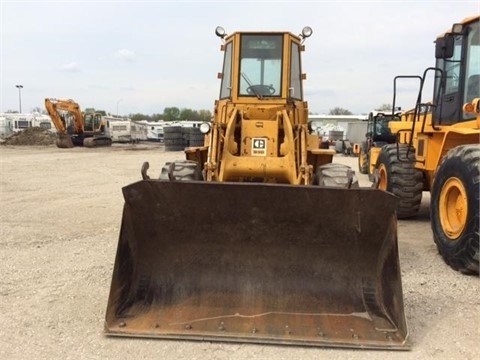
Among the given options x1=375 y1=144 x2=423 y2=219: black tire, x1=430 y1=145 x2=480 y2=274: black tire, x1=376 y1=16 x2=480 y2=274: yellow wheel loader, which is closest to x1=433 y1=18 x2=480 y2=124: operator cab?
x1=376 y1=16 x2=480 y2=274: yellow wheel loader

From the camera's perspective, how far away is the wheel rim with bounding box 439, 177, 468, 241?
5634 millimetres

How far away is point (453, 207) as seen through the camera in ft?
19.7

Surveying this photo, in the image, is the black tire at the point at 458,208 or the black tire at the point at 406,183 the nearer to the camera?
the black tire at the point at 458,208

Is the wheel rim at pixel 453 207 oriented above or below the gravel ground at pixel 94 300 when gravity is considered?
above

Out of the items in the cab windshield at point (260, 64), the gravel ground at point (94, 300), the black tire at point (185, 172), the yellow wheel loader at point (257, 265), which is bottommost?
the gravel ground at point (94, 300)

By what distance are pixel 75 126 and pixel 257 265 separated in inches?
1284

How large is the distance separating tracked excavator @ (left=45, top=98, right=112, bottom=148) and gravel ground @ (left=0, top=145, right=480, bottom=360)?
81.9 feet

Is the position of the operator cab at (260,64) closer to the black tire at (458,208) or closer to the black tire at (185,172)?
the black tire at (185,172)

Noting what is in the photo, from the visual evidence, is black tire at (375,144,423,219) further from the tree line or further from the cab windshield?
the tree line

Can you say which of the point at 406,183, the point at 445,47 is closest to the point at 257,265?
the point at 445,47

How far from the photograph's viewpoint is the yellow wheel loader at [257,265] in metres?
3.96

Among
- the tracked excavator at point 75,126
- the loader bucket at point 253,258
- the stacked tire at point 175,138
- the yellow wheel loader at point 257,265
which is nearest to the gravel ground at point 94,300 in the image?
the yellow wheel loader at point 257,265

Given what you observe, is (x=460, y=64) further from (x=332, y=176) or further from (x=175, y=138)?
(x=175, y=138)

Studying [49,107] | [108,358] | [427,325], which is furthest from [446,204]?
[49,107]
